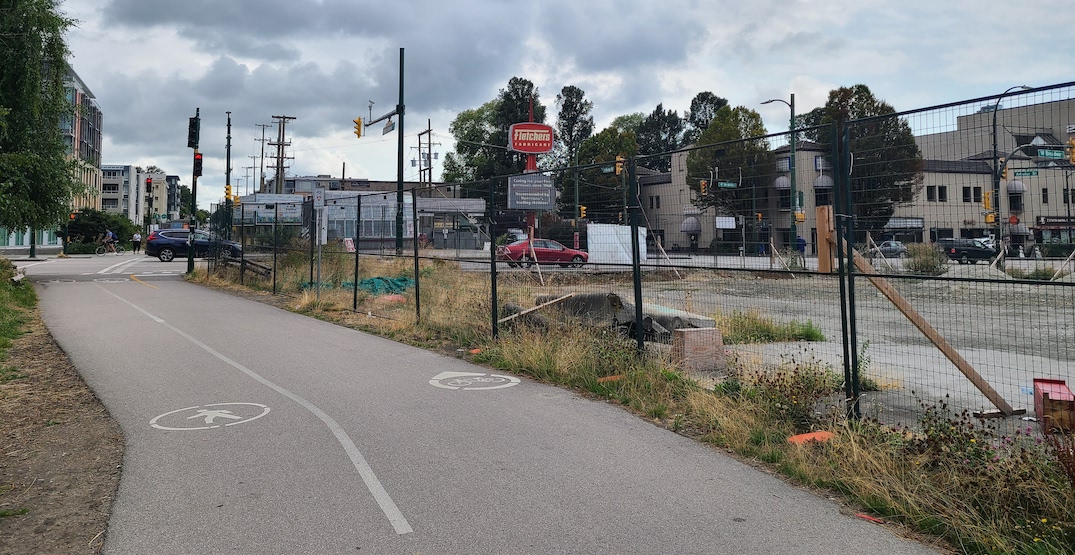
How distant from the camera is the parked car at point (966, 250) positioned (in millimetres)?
5465

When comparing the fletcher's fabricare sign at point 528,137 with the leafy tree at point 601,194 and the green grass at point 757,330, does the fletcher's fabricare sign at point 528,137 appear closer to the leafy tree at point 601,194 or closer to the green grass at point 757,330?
the green grass at point 757,330

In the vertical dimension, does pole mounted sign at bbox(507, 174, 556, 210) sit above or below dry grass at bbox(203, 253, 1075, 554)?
above

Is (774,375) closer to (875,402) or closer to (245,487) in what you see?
(875,402)

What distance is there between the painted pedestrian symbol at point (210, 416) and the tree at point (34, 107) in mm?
17150

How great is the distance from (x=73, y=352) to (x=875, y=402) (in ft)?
35.2

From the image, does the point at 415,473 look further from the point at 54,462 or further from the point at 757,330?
the point at 757,330

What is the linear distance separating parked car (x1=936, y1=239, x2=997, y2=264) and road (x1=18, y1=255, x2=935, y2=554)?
86.0 inches

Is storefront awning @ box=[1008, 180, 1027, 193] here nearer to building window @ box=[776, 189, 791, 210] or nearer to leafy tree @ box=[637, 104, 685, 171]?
building window @ box=[776, 189, 791, 210]

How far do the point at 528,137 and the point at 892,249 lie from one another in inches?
1952

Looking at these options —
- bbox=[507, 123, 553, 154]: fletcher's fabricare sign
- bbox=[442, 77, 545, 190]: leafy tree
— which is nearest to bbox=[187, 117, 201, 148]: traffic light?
bbox=[507, 123, 553, 154]: fletcher's fabricare sign

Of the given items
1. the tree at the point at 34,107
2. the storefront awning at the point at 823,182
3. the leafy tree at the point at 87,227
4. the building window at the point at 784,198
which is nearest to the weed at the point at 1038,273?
the storefront awning at the point at 823,182

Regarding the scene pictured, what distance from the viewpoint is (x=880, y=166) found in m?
5.99

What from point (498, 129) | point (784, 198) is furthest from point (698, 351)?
point (498, 129)

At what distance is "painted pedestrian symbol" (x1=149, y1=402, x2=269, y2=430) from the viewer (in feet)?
22.3
